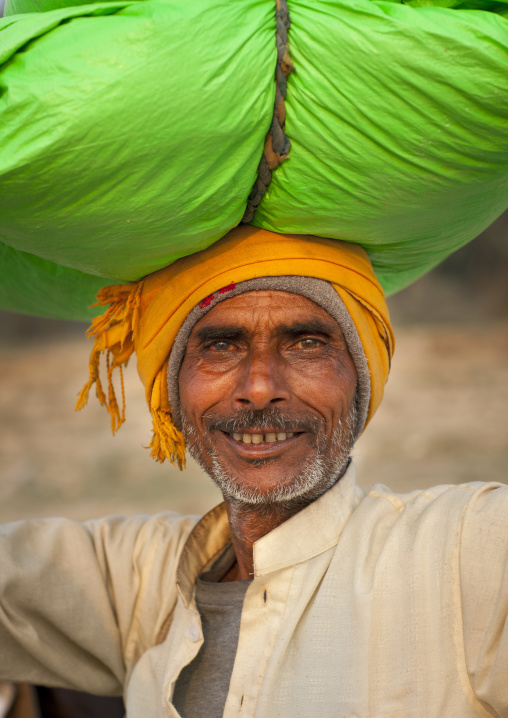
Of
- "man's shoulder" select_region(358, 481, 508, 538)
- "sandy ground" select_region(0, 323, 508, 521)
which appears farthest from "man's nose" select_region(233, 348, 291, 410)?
"sandy ground" select_region(0, 323, 508, 521)

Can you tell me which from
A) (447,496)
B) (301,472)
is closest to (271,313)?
(301,472)

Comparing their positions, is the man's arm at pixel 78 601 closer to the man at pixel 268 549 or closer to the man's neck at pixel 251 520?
the man at pixel 268 549

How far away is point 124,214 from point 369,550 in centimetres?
103

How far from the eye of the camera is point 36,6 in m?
1.68

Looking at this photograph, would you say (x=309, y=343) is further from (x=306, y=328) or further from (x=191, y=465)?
(x=191, y=465)

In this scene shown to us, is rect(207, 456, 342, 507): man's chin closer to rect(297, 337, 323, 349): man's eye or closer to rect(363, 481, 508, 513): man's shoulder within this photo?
rect(363, 481, 508, 513): man's shoulder

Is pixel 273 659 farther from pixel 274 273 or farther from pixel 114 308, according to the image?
pixel 114 308

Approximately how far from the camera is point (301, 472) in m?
1.97

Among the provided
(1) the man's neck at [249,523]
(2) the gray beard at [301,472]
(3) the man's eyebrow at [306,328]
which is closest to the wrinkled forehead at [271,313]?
(3) the man's eyebrow at [306,328]

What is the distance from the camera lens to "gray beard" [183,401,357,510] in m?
1.96

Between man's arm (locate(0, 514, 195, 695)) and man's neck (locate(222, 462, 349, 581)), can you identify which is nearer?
man's neck (locate(222, 462, 349, 581))

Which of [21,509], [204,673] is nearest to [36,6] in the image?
[204,673]

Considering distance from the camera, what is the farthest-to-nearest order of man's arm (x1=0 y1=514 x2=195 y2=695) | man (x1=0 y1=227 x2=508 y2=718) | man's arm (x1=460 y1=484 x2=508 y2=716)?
man's arm (x1=0 y1=514 x2=195 y2=695) → man (x1=0 y1=227 x2=508 y2=718) → man's arm (x1=460 y1=484 x2=508 y2=716)

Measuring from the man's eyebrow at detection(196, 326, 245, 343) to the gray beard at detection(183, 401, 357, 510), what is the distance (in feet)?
0.78
